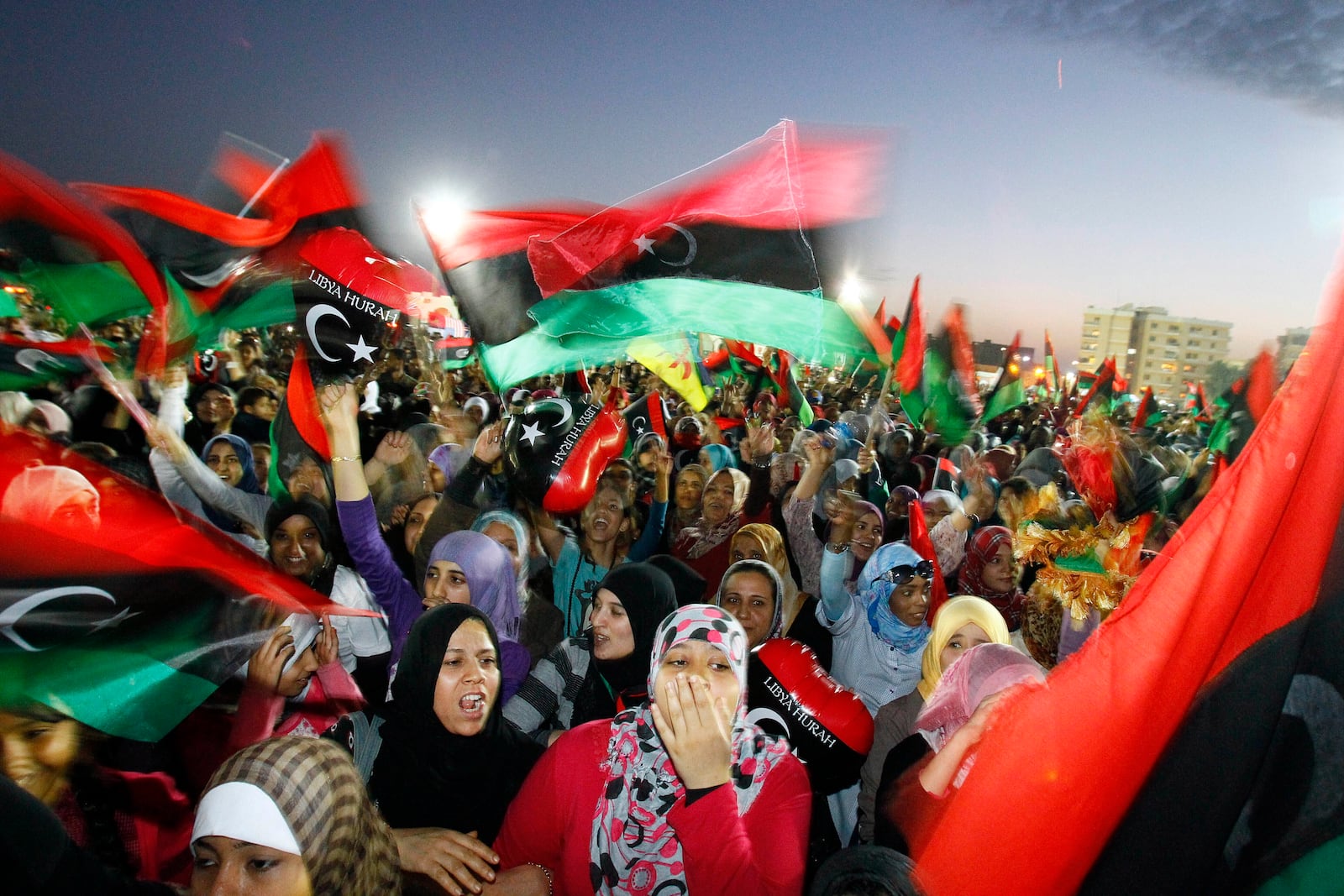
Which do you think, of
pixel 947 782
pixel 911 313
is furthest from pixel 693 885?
pixel 911 313

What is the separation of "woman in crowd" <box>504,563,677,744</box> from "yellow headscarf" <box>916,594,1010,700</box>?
1.01 metres

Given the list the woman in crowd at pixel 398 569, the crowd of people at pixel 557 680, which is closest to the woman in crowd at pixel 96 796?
the crowd of people at pixel 557 680

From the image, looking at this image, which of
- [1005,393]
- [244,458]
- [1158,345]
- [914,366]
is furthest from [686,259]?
[1158,345]

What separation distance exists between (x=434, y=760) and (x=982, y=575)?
10.3ft

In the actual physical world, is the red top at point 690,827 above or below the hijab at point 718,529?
above

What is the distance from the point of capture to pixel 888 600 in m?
3.67

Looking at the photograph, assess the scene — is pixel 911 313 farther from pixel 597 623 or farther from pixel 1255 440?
pixel 1255 440

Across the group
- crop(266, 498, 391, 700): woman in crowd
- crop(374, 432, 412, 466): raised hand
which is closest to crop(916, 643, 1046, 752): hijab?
crop(266, 498, 391, 700): woman in crowd

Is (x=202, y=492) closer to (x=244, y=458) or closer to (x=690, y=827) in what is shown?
(x=244, y=458)

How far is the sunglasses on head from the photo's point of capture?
12.0ft

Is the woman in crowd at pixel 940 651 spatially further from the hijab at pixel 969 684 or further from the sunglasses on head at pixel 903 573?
the sunglasses on head at pixel 903 573

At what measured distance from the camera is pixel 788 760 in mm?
2215

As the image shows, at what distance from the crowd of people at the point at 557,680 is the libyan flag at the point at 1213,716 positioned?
17 centimetres

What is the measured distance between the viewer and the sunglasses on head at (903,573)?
367 centimetres
